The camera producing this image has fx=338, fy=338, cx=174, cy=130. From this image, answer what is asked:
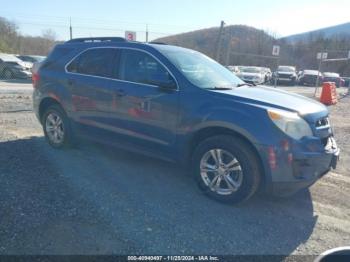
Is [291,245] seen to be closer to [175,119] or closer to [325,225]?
[325,225]

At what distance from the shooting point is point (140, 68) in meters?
4.72

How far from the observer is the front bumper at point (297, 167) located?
11.9 ft

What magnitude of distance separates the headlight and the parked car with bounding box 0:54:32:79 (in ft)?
67.6

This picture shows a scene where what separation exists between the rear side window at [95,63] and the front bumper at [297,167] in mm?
2771

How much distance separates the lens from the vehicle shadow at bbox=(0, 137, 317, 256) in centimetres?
312

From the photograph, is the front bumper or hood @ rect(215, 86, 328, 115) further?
hood @ rect(215, 86, 328, 115)

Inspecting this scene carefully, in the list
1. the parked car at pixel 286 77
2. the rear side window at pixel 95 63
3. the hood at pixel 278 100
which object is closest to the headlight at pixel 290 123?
the hood at pixel 278 100

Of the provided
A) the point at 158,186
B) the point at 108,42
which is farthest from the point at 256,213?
the point at 108,42

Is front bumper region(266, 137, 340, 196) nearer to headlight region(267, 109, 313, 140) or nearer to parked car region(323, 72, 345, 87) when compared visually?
headlight region(267, 109, 313, 140)

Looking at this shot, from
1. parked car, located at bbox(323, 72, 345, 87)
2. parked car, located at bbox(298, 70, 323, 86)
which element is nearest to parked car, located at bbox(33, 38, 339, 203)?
parked car, located at bbox(298, 70, 323, 86)

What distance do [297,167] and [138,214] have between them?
1.79 meters

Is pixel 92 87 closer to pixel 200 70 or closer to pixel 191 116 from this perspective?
pixel 200 70

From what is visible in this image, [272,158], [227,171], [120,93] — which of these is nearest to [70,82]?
[120,93]

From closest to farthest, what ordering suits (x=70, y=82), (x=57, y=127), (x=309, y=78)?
(x=70, y=82), (x=57, y=127), (x=309, y=78)
